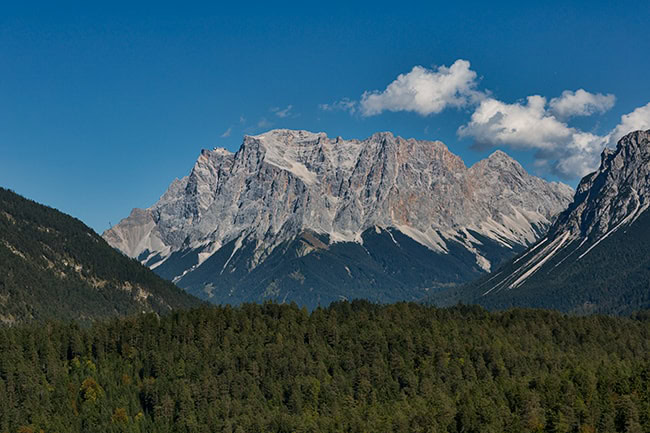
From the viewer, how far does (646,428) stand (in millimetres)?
184375

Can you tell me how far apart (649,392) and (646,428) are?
16994mm

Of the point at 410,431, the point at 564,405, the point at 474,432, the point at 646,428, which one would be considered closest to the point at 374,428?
the point at 410,431

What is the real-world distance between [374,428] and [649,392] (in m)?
59.0

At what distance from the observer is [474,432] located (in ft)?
630

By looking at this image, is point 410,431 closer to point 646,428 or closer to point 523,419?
point 523,419

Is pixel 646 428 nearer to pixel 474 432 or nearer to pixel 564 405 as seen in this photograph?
pixel 564 405

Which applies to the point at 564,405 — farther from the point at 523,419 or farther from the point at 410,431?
the point at 410,431

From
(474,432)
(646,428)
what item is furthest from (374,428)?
(646,428)

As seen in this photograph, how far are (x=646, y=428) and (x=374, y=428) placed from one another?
54.9 metres

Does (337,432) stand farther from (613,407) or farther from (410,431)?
(613,407)

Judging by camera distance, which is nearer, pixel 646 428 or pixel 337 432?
pixel 646 428

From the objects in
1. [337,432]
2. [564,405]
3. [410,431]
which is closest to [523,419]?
[564,405]

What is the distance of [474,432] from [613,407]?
29880 millimetres

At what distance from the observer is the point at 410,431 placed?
196 metres
